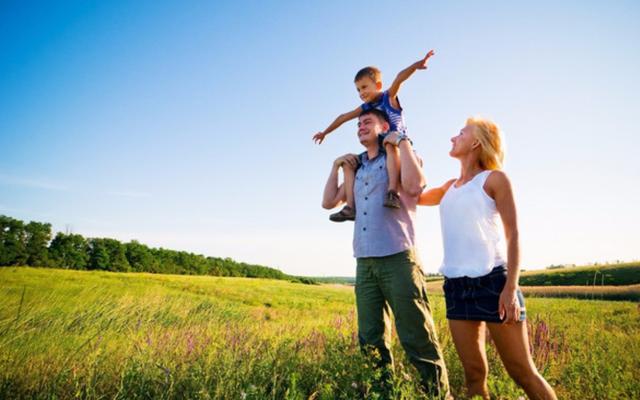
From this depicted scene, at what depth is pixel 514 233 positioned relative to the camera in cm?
234

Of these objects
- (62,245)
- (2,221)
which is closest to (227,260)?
(62,245)

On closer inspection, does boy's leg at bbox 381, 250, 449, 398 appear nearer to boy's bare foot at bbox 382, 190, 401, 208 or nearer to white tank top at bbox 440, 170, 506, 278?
white tank top at bbox 440, 170, 506, 278

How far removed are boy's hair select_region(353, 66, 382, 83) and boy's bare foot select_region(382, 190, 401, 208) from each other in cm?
223

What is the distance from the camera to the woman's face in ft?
9.04

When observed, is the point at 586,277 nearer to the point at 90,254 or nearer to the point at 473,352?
the point at 473,352

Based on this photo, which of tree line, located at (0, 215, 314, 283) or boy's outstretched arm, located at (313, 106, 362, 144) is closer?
boy's outstretched arm, located at (313, 106, 362, 144)

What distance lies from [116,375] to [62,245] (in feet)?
185

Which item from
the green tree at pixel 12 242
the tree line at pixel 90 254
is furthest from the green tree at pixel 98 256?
the green tree at pixel 12 242

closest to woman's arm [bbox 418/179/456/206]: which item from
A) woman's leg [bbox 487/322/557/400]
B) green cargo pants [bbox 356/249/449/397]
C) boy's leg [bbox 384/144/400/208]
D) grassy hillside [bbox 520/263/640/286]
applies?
boy's leg [bbox 384/144/400/208]

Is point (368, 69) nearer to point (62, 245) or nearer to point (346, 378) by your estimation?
point (346, 378)

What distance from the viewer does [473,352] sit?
2506 mm

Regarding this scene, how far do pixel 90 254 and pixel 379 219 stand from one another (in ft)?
206

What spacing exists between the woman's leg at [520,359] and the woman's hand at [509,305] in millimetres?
87

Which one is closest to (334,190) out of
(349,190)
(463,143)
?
(349,190)
